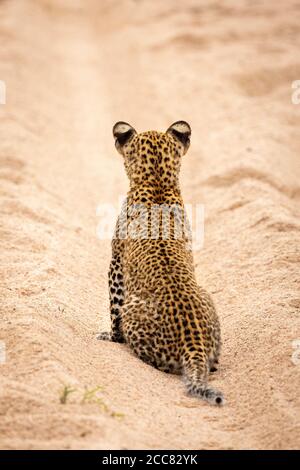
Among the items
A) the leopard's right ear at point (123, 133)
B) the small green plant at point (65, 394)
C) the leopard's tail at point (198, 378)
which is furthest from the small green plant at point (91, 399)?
the leopard's right ear at point (123, 133)

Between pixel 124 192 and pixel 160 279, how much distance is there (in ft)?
19.3

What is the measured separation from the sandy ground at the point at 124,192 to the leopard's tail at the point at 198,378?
0.12 metres

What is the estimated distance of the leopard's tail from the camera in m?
5.55

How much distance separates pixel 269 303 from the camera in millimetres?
7605

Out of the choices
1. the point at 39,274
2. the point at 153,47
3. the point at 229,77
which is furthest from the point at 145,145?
the point at 153,47

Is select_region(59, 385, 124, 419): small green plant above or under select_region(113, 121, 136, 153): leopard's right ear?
under

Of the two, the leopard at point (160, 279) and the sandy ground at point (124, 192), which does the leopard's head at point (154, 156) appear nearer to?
the leopard at point (160, 279)

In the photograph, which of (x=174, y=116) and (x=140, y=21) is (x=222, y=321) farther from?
(x=140, y=21)

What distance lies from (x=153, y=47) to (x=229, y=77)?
3.75 m

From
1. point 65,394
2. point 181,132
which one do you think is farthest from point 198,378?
point 181,132

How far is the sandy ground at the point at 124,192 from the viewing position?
5.20 m

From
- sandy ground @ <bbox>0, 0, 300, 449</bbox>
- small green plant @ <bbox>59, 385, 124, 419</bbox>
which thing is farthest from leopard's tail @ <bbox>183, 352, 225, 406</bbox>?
small green plant @ <bbox>59, 385, 124, 419</bbox>

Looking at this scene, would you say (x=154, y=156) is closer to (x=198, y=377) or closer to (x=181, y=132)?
(x=181, y=132)

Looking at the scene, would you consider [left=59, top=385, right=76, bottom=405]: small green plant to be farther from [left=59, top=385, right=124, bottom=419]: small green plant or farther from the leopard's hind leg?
the leopard's hind leg
